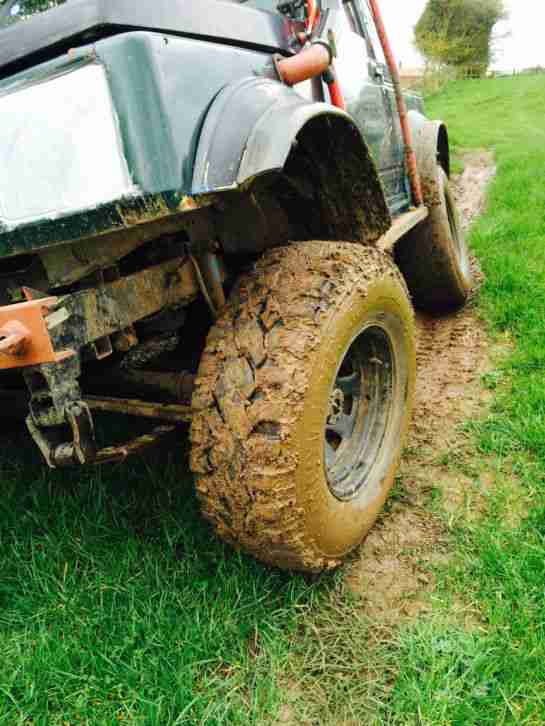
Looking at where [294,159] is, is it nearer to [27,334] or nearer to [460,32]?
[27,334]

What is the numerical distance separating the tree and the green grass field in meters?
33.4

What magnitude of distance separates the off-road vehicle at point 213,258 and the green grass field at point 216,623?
0.26 meters

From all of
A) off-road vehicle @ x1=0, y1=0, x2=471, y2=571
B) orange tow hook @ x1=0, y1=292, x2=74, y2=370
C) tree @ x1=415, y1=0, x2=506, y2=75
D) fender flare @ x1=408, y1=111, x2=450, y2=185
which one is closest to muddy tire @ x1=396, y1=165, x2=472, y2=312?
fender flare @ x1=408, y1=111, x2=450, y2=185

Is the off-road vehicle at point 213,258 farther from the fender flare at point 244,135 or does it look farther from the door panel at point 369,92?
the door panel at point 369,92

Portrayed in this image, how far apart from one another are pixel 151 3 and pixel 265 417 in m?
0.88

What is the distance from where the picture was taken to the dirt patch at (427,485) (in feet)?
5.72

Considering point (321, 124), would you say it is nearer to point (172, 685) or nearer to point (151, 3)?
point (151, 3)

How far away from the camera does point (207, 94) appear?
4.14 feet

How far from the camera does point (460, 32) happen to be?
3350 centimetres

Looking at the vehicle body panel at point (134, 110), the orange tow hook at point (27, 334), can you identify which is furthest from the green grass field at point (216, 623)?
the vehicle body panel at point (134, 110)

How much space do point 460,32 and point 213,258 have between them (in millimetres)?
38021

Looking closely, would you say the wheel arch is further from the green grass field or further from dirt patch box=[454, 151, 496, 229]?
dirt patch box=[454, 151, 496, 229]

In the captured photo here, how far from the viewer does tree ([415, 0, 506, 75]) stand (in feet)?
102

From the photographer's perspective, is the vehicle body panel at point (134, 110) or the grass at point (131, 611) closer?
the vehicle body panel at point (134, 110)
